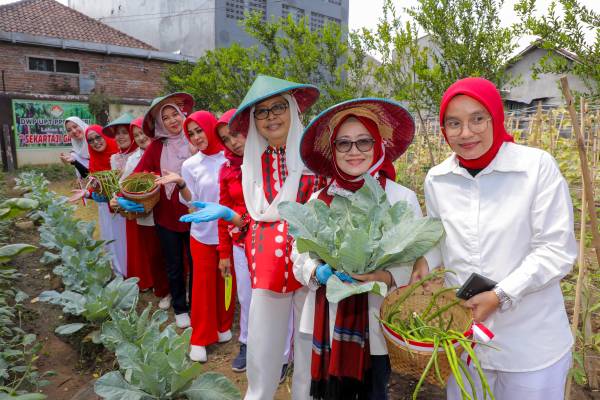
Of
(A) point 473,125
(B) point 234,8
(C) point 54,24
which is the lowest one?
(A) point 473,125

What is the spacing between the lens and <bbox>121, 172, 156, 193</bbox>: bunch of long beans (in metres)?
3.37

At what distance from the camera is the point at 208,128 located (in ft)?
10.3

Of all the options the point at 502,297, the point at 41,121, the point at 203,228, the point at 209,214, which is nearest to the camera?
the point at 502,297

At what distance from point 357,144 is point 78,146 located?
178 inches

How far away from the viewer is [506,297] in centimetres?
140

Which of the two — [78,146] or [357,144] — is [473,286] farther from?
[78,146]

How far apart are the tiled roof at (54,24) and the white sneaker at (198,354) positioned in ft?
53.5

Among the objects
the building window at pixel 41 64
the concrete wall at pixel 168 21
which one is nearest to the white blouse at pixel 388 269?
the building window at pixel 41 64

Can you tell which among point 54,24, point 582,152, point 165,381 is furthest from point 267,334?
point 54,24

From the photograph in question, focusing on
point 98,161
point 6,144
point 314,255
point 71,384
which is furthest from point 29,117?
point 314,255

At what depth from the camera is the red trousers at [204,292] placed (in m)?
3.20

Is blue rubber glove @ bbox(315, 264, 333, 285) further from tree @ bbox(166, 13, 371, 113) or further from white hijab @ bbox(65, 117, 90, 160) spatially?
tree @ bbox(166, 13, 371, 113)

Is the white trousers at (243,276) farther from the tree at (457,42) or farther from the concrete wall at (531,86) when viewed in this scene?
the concrete wall at (531,86)

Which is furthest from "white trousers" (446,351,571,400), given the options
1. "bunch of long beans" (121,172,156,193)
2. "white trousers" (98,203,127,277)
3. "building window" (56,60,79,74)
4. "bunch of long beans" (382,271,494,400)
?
"building window" (56,60,79,74)
